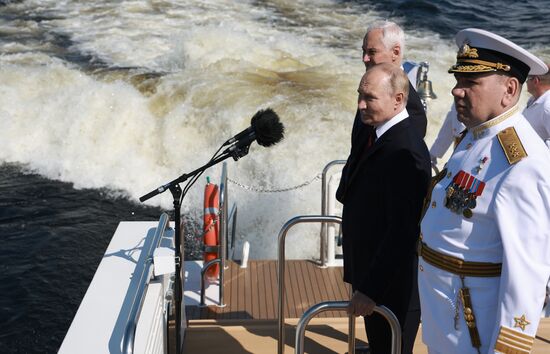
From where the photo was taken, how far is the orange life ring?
16.6ft

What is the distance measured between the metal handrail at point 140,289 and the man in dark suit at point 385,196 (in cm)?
72

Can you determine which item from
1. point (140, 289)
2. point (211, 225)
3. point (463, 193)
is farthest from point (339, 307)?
point (211, 225)

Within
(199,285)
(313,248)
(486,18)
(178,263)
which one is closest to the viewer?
(178,263)

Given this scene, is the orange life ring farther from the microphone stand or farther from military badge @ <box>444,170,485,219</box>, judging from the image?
military badge @ <box>444,170,485,219</box>

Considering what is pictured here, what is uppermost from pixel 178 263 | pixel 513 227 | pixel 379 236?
pixel 513 227

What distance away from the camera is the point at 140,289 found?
9.00ft

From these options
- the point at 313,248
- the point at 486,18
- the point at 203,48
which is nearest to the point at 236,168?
the point at 313,248

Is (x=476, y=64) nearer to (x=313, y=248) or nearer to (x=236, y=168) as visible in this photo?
(x=313, y=248)

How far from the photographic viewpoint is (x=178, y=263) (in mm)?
3164

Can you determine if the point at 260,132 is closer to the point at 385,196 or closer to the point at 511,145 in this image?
the point at 385,196

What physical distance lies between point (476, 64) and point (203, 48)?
11.3m

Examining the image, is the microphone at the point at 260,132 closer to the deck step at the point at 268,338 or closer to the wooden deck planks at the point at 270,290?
the deck step at the point at 268,338

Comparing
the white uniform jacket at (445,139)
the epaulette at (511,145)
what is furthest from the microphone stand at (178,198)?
the white uniform jacket at (445,139)

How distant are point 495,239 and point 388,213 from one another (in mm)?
570
